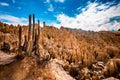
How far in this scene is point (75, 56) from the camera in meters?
24.4

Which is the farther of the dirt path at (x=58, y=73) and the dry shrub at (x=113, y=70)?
the dry shrub at (x=113, y=70)

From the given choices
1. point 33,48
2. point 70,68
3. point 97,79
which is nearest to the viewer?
point 97,79

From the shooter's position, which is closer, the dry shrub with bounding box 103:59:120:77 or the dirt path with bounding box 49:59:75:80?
the dirt path with bounding box 49:59:75:80

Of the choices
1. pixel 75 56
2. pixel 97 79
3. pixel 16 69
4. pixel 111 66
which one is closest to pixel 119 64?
pixel 111 66

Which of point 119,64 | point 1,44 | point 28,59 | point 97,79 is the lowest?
point 97,79

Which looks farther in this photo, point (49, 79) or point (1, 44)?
point (1, 44)

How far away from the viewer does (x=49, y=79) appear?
12219 mm

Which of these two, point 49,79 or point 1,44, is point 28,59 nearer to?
point 49,79

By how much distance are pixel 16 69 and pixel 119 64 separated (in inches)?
491

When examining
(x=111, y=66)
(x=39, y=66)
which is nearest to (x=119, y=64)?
(x=111, y=66)

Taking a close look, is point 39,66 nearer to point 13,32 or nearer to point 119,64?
point 119,64

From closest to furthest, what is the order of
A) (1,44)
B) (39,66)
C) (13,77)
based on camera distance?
(13,77) → (39,66) → (1,44)

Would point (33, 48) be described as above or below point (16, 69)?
above

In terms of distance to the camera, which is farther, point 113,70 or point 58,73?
point 113,70
